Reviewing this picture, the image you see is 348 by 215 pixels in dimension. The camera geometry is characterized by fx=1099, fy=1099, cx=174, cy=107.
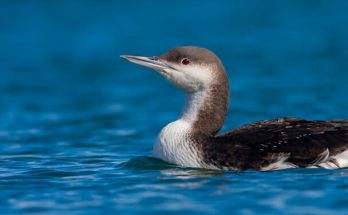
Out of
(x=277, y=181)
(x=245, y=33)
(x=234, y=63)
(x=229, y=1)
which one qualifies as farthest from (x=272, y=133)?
(x=229, y=1)

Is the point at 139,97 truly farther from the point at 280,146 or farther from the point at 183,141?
the point at 280,146

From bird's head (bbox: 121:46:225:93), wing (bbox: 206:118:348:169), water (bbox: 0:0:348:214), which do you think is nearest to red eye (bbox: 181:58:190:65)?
bird's head (bbox: 121:46:225:93)

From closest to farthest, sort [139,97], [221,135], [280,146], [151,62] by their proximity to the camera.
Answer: [280,146], [221,135], [151,62], [139,97]

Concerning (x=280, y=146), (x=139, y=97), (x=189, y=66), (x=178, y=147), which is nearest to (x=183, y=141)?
(x=178, y=147)

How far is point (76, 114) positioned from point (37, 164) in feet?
17.5

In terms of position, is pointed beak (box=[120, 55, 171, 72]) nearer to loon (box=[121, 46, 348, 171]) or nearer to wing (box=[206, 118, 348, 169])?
loon (box=[121, 46, 348, 171])

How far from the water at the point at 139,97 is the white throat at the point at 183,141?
120 mm

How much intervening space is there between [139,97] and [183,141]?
314 inches

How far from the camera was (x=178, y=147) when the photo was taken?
1153 centimetres

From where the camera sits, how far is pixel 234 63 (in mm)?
23359

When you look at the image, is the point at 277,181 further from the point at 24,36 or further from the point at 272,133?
the point at 24,36

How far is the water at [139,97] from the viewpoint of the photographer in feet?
33.3

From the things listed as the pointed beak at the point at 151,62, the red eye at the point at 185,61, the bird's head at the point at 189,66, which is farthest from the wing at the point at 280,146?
the pointed beak at the point at 151,62

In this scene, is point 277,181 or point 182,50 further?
point 182,50
